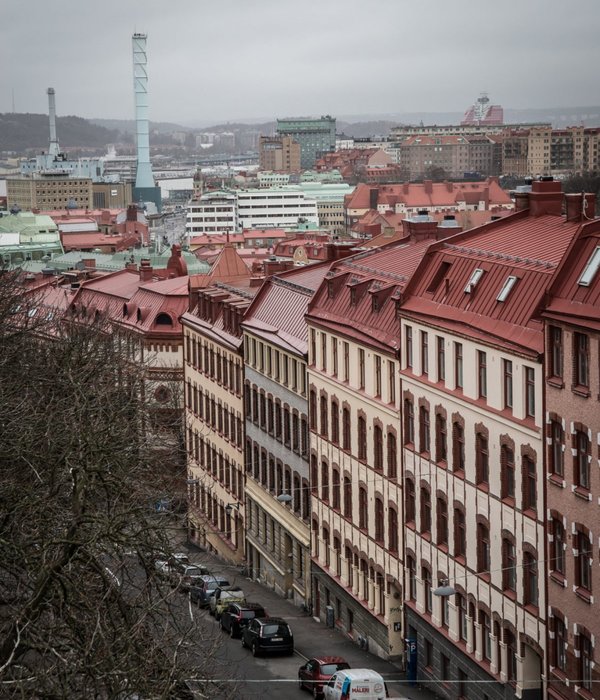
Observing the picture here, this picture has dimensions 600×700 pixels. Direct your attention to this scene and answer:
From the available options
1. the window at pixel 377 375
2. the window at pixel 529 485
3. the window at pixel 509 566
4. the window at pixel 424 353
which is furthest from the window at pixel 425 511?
the window at pixel 529 485

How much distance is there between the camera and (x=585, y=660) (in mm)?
41344

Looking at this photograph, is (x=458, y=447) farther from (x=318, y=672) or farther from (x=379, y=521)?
(x=379, y=521)

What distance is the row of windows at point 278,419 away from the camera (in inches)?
2557

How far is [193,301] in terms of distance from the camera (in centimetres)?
8475

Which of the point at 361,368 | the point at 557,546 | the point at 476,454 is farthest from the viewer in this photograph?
the point at 361,368

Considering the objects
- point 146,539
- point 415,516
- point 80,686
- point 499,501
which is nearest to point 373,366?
point 415,516

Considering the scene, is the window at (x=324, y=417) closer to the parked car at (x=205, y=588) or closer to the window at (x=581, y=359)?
the parked car at (x=205, y=588)

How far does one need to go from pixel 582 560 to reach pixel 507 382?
5595 mm

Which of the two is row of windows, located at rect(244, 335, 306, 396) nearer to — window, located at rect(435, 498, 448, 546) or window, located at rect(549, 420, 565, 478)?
window, located at rect(435, 498, 448, 546)

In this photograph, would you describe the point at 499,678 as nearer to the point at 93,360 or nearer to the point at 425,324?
the point at 425,324

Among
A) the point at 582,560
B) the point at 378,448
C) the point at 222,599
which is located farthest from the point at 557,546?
the point at 222,599

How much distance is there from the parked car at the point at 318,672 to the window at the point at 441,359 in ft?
27.9

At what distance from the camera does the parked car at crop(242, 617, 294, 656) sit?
56031 mm

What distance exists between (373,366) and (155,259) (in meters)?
86.3
